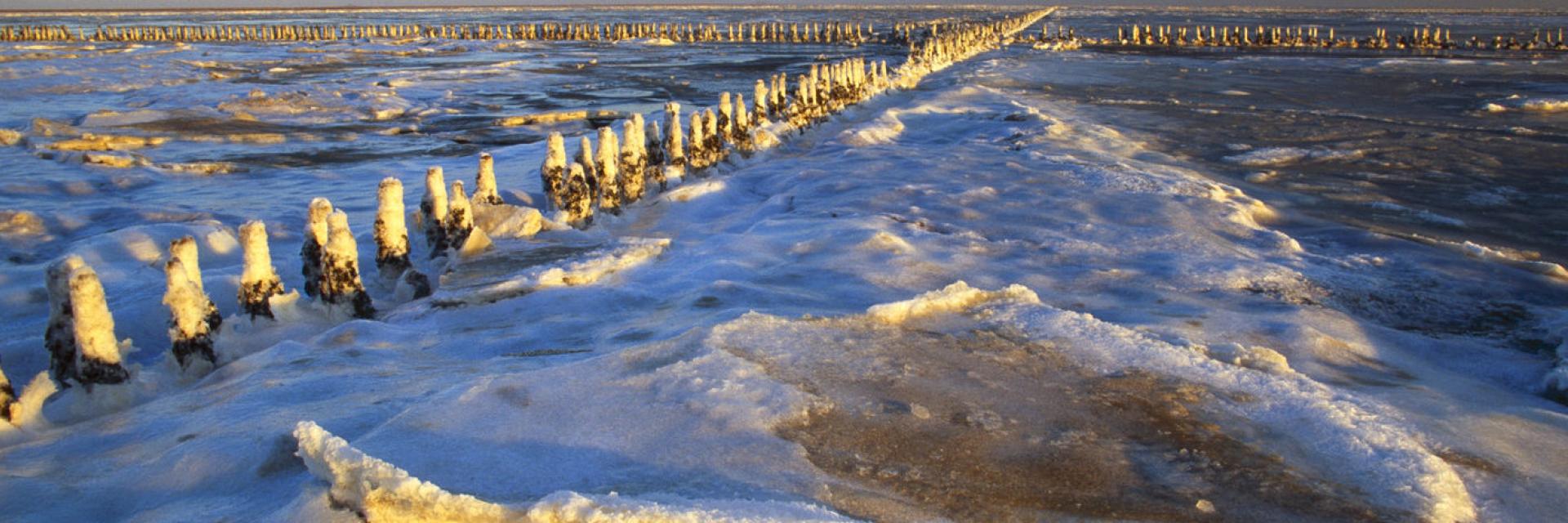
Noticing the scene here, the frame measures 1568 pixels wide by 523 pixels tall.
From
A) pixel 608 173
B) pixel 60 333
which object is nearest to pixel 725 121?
pixel 608 173

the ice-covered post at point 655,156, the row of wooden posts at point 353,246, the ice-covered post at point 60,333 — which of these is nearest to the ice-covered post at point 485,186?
the row of wooden posts at point 353,246

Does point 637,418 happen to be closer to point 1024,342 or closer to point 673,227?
point 1024,342

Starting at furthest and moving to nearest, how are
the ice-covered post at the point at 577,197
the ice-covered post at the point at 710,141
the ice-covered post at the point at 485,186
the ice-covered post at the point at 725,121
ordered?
the ice-covered post at the point at 725,121 → the ice-covered post at the point at 710,141 → the ice-covered post at the point at 577,197 → the ice-covered post at the point at 485,186

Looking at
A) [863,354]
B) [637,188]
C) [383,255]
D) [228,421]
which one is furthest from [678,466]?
[637,188]

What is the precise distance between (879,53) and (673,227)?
3826 centimetres

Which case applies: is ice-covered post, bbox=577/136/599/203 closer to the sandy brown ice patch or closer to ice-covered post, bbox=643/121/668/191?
ice-covered post, bbox=643/121/668/191

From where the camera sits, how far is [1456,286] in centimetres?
689

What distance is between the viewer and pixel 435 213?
7355mm

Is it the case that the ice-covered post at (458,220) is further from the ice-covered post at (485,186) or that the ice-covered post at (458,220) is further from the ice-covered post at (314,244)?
the ice-covered post at (314,244)

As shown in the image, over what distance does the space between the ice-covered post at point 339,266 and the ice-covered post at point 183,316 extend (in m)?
0.86

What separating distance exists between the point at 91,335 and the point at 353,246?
1.57 meters

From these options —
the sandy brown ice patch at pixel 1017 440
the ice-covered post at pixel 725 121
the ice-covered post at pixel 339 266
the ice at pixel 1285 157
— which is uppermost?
the ice-covered post at pixel 725 121

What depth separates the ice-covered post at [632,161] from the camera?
979 centimetres

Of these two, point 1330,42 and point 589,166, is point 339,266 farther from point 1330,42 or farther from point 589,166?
point 1330,42
